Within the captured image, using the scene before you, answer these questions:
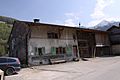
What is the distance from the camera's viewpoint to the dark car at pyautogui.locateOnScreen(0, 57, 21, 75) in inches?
748

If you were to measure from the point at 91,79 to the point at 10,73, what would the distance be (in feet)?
27.0

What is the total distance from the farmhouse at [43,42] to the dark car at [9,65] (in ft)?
22.2

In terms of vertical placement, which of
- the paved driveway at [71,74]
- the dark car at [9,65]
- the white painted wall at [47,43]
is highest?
the white painted wall at [47,43]

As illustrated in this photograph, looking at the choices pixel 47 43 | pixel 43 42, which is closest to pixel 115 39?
pixel 47 43

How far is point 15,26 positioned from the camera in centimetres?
3012

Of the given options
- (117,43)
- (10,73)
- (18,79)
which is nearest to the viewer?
(18,79)

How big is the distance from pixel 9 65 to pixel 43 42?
1009 cm

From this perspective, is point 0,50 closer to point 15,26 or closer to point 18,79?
point 15,26

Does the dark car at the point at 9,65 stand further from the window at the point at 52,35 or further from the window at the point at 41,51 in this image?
the window at the point at 52,35

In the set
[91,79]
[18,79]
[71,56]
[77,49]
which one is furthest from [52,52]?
[91,79]

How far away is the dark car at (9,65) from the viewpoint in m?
19.0

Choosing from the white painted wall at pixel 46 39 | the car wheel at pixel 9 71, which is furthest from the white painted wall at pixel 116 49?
the car wheel at pixel 9 71

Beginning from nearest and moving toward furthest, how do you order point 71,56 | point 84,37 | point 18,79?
point 18,79
point 71,56
point 84,37

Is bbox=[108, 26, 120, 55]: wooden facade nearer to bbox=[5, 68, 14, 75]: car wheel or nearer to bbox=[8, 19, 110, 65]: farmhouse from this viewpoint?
bbox=[8, 19, 110, 65]: farmhouse
